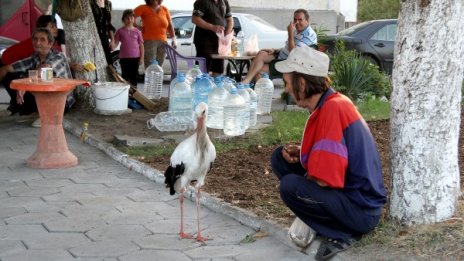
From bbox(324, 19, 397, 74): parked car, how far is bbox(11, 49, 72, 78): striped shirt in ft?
29.8

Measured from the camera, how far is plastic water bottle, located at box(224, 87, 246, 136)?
334 inches

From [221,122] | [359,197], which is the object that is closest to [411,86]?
Answer: [359,197]

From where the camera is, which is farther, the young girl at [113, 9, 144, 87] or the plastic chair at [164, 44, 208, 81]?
the young girl at [113, 9, 144, 87]

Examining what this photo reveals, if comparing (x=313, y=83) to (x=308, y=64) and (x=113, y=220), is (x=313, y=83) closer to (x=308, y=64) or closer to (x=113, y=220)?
(x=308, y=64)

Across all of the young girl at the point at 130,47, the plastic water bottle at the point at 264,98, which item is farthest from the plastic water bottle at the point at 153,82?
the plastic water bottle at the point at 264,98

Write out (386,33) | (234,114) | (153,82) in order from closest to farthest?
1. (234,114)
2. (153,82)
3. (386,33)

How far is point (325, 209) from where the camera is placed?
4277mm

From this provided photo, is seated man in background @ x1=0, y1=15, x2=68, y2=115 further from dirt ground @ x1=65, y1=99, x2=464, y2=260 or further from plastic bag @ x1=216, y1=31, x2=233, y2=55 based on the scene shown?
plastic bag @ x1=216, y1=31, x2=233, y2=55

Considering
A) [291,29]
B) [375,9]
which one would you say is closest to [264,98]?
[291,29]

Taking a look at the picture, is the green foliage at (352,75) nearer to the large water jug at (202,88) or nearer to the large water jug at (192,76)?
the large water jug at (192,76)

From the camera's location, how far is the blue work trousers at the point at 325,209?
4266 mm

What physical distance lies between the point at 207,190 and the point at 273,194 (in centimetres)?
65

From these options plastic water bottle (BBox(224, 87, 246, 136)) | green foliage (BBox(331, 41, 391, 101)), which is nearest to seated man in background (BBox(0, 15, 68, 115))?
plastic water bottle (BBox(224, 87, 246, 136))

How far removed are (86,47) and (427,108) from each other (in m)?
6.66
